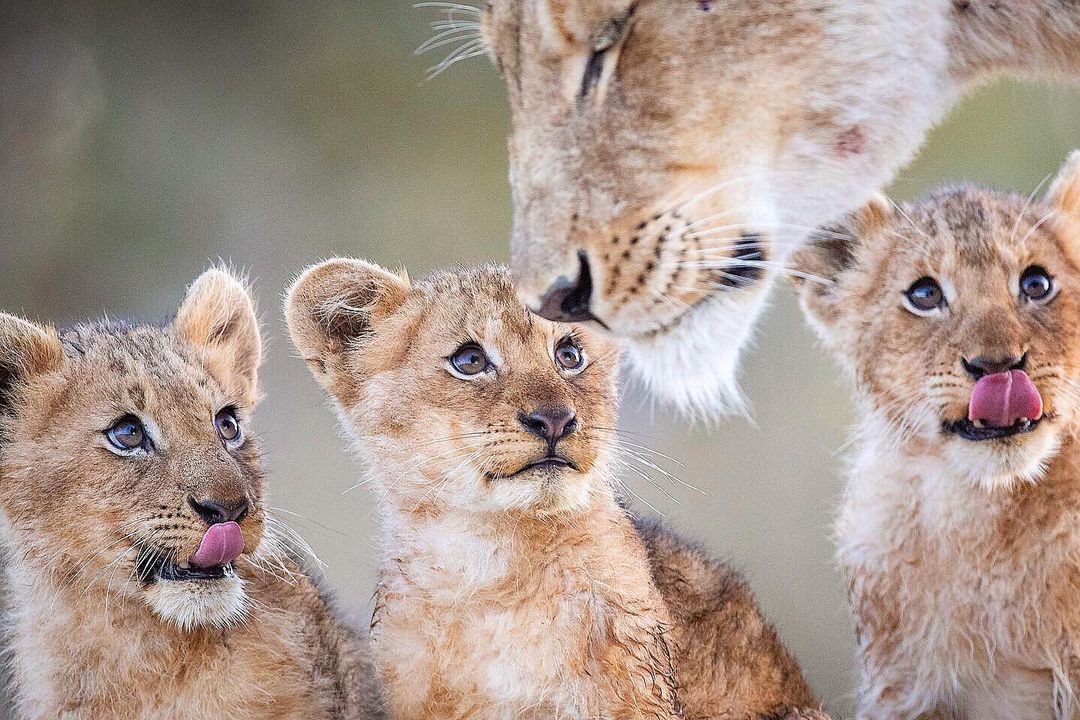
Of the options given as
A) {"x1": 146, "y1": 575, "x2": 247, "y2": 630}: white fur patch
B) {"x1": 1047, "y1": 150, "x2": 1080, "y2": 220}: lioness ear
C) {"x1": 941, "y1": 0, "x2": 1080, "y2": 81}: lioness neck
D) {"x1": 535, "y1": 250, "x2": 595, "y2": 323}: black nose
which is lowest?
{"x1": 146, "y1": 575, "x2": 247, "y2": 630}: white fur patch

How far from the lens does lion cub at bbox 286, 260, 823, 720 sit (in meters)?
1.39

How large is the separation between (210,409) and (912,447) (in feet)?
2.99

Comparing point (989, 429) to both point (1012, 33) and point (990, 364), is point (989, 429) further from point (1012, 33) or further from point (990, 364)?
point (1012, 33)

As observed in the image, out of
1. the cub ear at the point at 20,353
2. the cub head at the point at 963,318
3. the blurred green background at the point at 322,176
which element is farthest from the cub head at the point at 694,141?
the cub ear at the point at 20,353

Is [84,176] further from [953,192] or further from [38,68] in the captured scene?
[953,192]

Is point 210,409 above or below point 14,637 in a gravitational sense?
above

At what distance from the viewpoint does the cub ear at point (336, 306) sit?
1.51m

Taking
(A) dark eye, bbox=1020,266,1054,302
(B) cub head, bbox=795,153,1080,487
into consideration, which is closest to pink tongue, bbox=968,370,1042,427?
(B) cub head, bbox=795,153,1080,487

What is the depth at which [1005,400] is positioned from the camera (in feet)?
4.62

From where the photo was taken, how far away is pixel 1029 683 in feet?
5.12

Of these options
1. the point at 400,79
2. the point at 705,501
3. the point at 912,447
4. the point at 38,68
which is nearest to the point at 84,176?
the point at 38,68

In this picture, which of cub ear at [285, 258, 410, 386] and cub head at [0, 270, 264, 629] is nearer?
cub head at [0, 270, 264, 629]

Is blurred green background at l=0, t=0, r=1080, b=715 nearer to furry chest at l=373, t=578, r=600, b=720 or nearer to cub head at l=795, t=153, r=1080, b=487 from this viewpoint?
cub head at l=795, t=153, r=1080, b=487

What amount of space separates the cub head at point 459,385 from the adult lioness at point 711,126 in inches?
5.3
